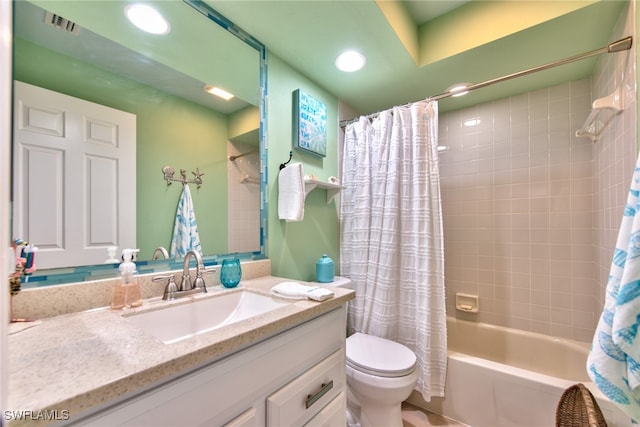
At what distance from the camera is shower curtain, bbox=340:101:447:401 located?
1584 mm

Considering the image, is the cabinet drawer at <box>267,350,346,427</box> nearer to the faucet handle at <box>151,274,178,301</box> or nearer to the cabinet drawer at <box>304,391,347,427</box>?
the cabinet drawer at <box>304,391,347,427</box>

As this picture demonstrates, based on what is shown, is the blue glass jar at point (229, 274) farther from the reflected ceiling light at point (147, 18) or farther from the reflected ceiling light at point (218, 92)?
the reflected ceiling light at point (147, 18)

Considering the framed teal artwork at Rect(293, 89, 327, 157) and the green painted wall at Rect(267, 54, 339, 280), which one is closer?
the green painted wall at Rect(267, 54, 339, 280)

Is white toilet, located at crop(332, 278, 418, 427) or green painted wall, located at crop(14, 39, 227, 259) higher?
green painted wall, located at crop(14, 39, 227, 259)

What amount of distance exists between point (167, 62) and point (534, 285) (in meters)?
2.62

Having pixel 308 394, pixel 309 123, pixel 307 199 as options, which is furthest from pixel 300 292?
pixel 309 123

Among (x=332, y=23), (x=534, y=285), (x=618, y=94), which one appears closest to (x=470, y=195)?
(x=534, y=285)

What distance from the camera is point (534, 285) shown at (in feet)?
6.23

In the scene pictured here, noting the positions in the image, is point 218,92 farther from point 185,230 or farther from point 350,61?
point 350,61

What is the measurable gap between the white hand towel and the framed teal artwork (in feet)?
0.81

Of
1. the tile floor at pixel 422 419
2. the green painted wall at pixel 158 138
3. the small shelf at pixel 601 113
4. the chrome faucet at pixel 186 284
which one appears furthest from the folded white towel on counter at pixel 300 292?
the small shelf at pixel 601 113

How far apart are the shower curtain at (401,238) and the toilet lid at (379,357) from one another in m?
0.16

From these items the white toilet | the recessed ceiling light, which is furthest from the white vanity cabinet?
the recessed ceiling light

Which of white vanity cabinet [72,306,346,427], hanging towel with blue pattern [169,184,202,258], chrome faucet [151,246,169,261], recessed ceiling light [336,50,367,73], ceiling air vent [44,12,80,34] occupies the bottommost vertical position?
white vanity cabinet [72,306,346,427]
